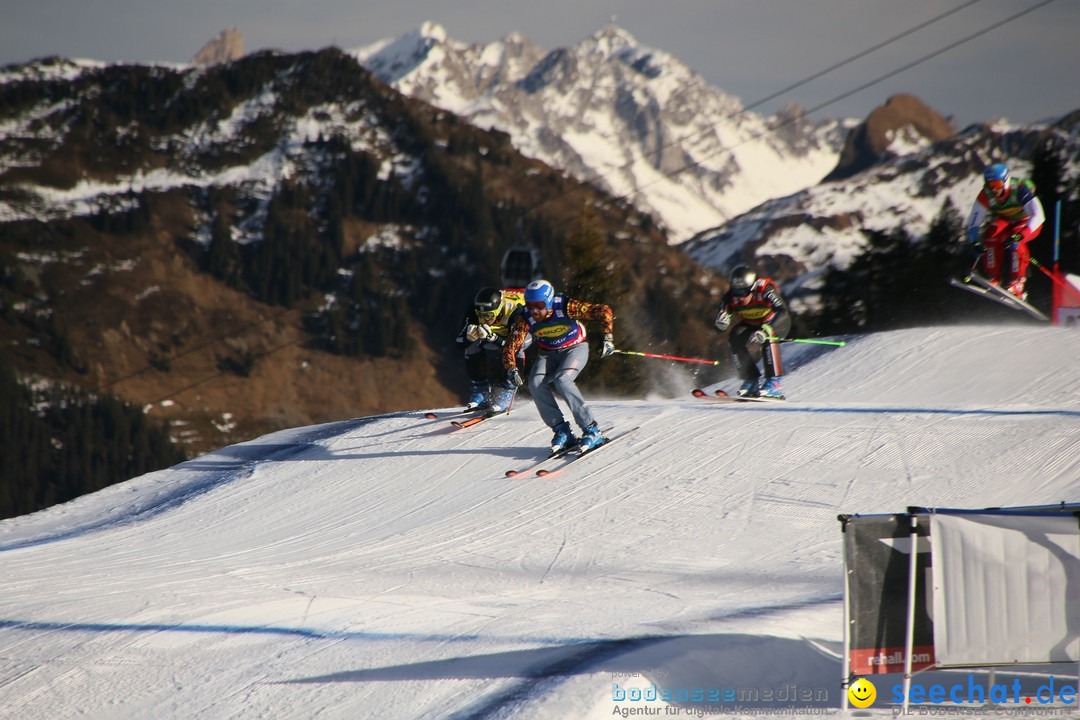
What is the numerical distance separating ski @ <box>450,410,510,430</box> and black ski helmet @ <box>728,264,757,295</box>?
11.5 ft

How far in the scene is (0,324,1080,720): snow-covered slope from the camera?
17.2 feet

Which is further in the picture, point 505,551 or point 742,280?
point 742,280

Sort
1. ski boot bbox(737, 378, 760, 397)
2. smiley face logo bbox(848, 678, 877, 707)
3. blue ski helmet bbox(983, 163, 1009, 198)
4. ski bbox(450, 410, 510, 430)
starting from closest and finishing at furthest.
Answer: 1. smiley face logo bbox(848, 678, 877, 707)
2. ski boot bbox(737, 378, 760, 397)
3. ski bbox(450, 410, 510, 430)
4. blue ski helmet bbox(983, 163, 1009, 198)

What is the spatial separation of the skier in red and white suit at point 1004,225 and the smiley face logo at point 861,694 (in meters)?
9.60

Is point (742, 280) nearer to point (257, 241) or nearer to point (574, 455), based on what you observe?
point (574, 455)

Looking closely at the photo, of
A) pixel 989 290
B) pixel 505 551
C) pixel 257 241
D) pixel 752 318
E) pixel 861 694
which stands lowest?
pixel 861 694

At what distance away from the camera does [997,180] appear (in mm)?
12258

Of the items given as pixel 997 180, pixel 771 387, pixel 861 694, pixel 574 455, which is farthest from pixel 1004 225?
pixel 861 694

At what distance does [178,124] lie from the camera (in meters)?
146

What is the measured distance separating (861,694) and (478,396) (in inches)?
317

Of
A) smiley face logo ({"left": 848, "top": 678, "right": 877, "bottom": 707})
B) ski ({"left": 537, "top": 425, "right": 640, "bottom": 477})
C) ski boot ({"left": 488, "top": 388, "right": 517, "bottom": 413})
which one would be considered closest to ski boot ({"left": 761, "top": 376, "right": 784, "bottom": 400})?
ski ({"left": 537, "top": 425, "right": 640, "bottom": 477})

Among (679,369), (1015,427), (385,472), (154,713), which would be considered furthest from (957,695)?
(679,369)

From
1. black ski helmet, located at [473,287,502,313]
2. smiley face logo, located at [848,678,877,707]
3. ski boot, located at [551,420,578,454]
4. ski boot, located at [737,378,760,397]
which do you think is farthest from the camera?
ski boot, located at [737,378,760,397]

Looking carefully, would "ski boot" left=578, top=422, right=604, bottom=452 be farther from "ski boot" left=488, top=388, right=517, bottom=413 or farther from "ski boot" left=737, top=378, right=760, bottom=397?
"ski boot" left=737, top=378, right=760, bottom=397
